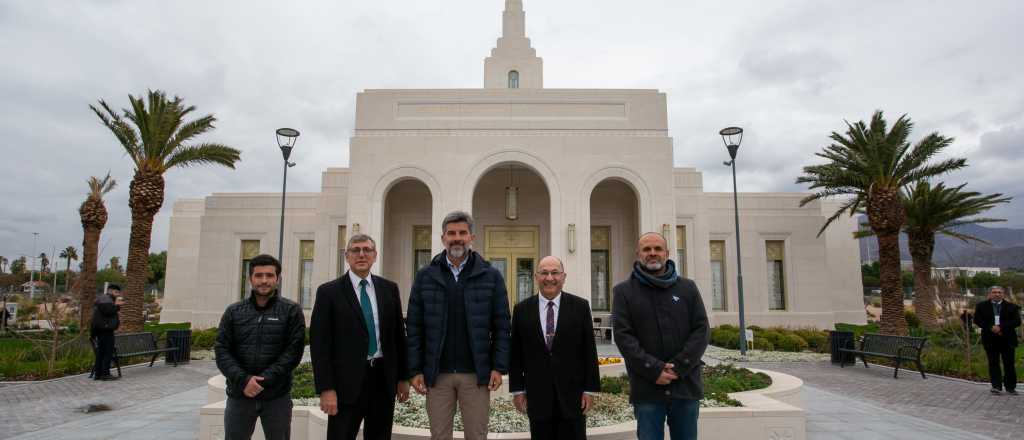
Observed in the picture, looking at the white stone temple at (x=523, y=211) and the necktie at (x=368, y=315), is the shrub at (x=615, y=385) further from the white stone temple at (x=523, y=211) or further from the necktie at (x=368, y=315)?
the white stone temple at (x=523, y=211)

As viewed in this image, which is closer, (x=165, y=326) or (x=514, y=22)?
(x=165, y=326)

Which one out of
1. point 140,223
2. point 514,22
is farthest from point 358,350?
point 514,22

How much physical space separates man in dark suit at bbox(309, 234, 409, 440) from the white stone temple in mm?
11488

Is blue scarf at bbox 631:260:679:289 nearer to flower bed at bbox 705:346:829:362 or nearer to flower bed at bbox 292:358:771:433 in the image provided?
flower bed at bbox 292:358:771:433

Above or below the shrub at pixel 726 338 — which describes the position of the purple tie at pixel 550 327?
above

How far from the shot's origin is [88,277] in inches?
688

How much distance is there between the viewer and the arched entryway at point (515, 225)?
18484 millimetres

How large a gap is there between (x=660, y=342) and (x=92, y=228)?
2086 centimetres

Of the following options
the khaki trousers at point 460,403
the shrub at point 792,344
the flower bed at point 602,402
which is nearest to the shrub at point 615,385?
the flower bed at point 602,402

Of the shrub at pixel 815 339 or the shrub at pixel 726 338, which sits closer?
the shrub at pixel 815 339

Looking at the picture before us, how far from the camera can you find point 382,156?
1647 cm

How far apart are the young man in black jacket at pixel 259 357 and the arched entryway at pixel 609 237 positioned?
15217 mm

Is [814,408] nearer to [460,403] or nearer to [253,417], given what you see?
[460,403]

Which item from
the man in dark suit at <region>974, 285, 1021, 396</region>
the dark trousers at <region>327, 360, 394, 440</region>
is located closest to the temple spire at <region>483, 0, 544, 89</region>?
the man in dark suit at <region>974, 285, 1021, 396</region>
